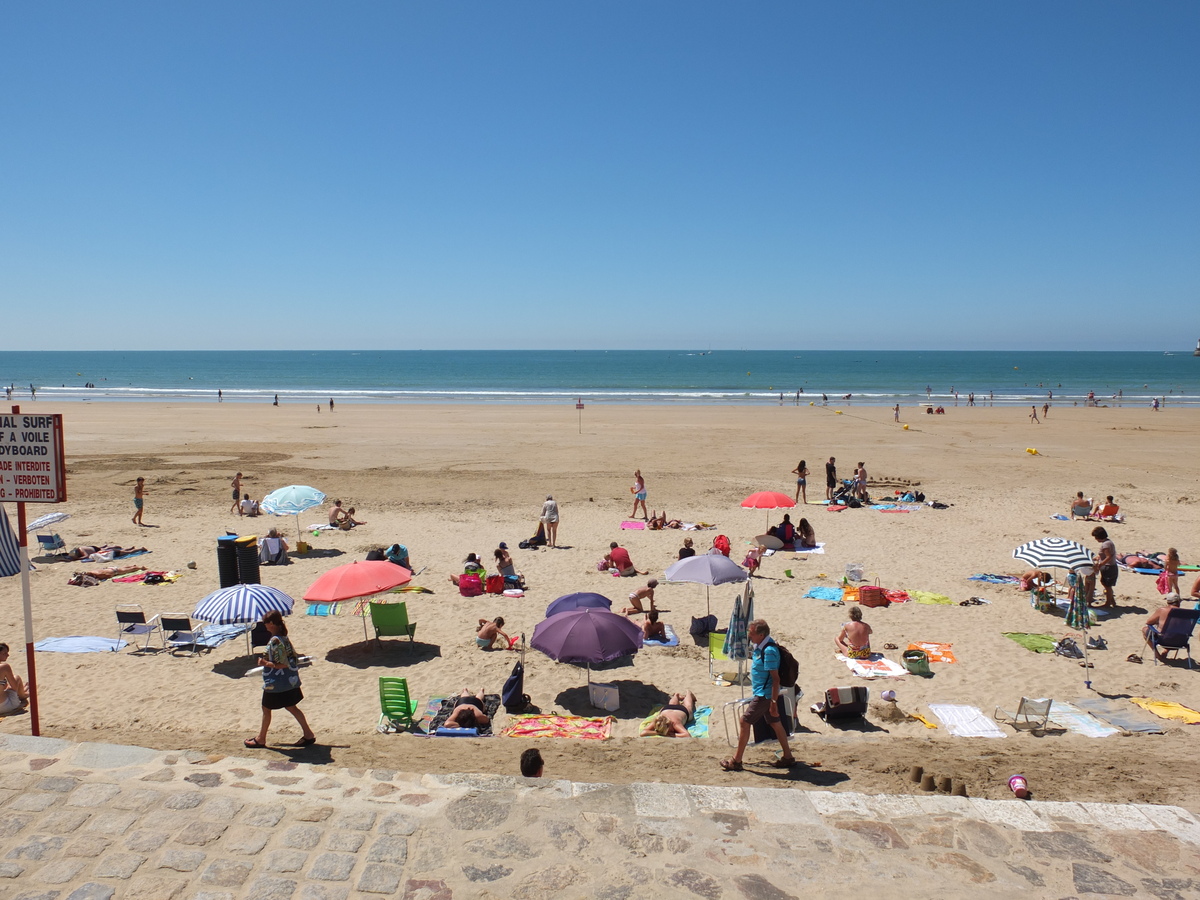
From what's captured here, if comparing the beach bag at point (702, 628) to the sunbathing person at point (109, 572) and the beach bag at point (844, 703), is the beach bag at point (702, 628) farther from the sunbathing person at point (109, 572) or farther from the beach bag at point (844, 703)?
the sunbathing person at point (109, 572)

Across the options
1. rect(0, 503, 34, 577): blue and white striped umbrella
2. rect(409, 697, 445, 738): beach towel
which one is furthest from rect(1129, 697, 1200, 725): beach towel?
rect(0, 503, 34, 577): blue and white striped umbrella

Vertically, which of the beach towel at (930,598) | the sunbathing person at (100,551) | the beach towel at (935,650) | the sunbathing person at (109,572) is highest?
the sunbathing person at (100,551)

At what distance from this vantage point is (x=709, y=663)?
9773 mm

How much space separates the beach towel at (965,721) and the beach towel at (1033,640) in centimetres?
247

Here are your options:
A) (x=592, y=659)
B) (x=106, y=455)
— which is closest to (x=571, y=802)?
(x=592, y=659)

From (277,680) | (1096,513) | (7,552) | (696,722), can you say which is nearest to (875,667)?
(696,722)

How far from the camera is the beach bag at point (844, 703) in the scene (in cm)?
798

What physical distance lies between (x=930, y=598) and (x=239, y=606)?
1056 cm

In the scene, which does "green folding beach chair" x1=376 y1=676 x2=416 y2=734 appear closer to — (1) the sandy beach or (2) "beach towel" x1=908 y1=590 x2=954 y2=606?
→ (1) the sandy beach

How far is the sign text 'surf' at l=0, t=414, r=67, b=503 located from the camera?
6375 millimetres

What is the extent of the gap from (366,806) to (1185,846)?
5.47 m

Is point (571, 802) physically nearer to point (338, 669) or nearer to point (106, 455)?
point (338, 669)

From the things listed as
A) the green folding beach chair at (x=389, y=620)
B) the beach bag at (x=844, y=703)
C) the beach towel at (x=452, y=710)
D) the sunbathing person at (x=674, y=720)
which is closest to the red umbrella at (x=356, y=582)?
the green folding beach chair at (x=389, y=620)

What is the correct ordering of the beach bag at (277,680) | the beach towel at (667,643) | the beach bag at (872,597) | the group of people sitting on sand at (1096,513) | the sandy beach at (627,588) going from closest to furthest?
the beach bag at (277,680)
the sandy beach at (627,588)
the beach towel at (667,643)
the beach bag at (872,597)
the group of people sitting on sand at (1096,513)
